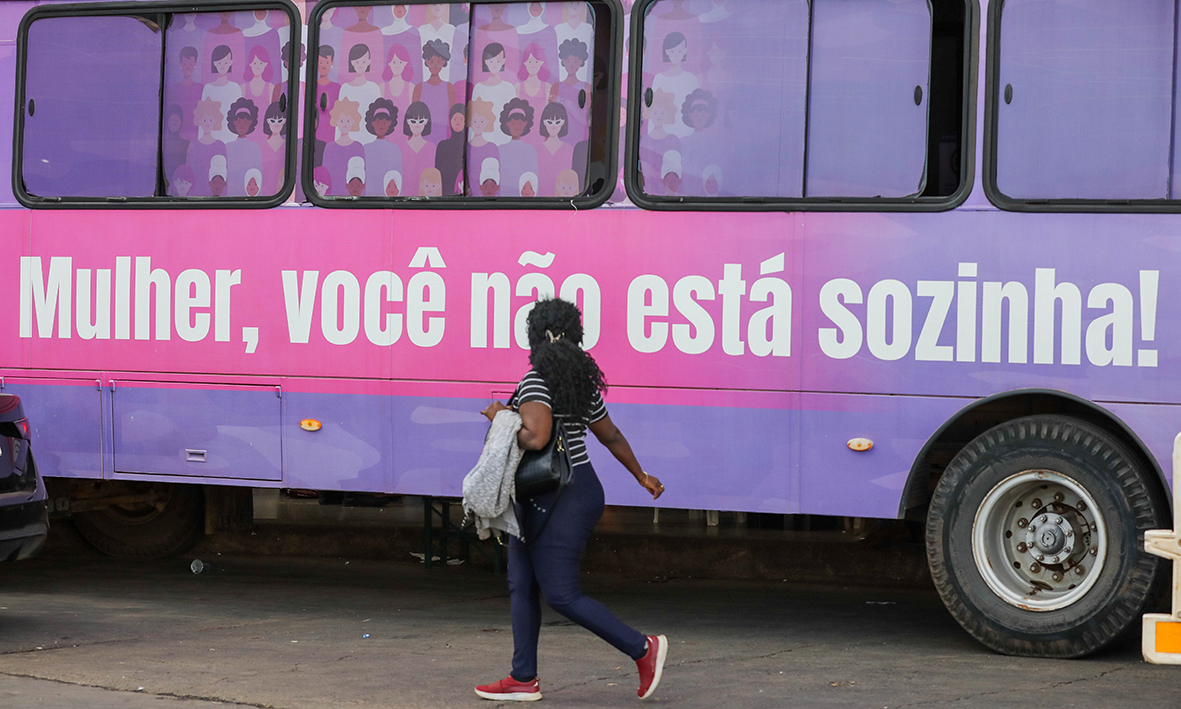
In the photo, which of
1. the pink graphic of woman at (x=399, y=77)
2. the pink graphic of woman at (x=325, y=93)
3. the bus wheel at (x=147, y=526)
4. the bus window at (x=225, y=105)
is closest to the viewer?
the pink graphic of woman at (x=399, y=77)

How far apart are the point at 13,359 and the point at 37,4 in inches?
81.5

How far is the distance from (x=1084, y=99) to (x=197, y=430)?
4.98 meters

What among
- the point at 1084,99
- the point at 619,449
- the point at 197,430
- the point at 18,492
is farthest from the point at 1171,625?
the point at 18,492

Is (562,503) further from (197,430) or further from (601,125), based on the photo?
(197,430)

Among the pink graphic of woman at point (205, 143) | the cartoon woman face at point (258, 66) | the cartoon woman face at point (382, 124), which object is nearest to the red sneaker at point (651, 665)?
the cartoon woman face at point (382, 124)

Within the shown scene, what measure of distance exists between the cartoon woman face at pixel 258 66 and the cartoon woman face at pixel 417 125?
95 centimetres

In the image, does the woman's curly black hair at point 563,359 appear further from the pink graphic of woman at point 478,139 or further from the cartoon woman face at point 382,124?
the cartoon woman face at point 382,124

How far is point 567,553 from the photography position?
19.4 ft

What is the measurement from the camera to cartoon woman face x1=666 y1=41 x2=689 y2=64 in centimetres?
768

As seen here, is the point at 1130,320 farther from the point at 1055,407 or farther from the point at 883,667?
the point at 883,667

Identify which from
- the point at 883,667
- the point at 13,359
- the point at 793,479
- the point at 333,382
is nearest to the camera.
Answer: the point at 883,667

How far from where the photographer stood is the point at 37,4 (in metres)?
8.69

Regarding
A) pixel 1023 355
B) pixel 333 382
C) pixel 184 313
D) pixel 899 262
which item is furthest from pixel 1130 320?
pixel 184 313

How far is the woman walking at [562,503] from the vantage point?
5898 mm
